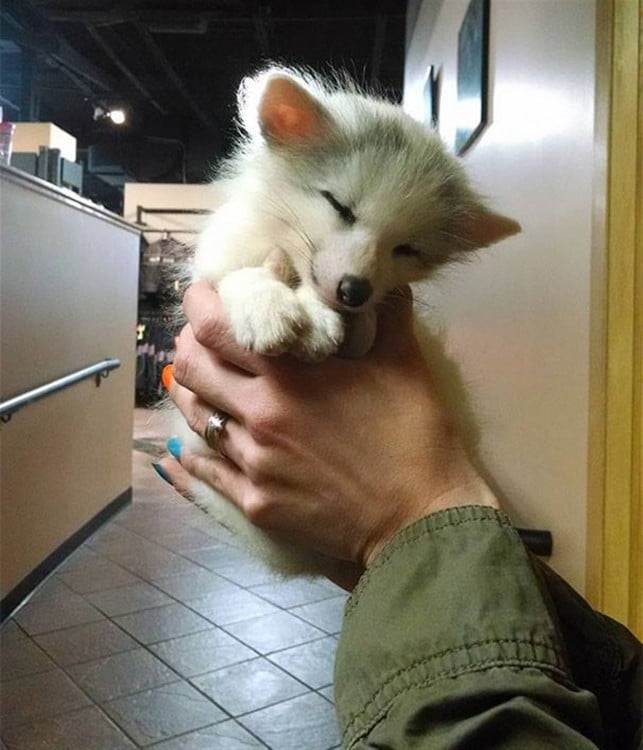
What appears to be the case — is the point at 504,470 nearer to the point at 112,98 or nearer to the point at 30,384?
the point at 30,384

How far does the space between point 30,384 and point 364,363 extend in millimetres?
2509

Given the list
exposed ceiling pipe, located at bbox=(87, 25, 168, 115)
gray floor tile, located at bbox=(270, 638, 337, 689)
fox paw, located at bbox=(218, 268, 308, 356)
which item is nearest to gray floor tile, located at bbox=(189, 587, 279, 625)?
gray floor tile, located at bbox=(270, 638, 337, 689)

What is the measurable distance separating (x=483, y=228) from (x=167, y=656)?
2.07m

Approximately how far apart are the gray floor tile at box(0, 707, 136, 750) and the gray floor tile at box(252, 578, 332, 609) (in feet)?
3.53

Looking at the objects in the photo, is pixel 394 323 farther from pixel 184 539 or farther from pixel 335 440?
pixel 184 539

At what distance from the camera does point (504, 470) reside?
6.73ft

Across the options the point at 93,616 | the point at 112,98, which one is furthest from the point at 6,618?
the point at 112,98

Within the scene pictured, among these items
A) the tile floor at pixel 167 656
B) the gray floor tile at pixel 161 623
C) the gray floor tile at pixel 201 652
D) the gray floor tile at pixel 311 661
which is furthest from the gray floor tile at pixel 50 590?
the gray floor tile at pixel 311 661

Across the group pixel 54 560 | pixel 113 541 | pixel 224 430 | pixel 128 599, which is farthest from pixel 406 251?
pixel 113 541

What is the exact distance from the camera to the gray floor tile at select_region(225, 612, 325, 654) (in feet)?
9.17

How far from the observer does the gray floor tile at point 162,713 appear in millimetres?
2180

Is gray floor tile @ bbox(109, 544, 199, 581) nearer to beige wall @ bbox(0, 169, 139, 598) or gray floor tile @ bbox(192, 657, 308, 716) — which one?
beige wall @ bbox(0, 169, 139, 598)

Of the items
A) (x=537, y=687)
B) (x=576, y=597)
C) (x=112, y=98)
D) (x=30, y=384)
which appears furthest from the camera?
(x=112, y=98)

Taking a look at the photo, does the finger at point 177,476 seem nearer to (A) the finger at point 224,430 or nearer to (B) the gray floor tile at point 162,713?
(A) the finger at point 224,430
